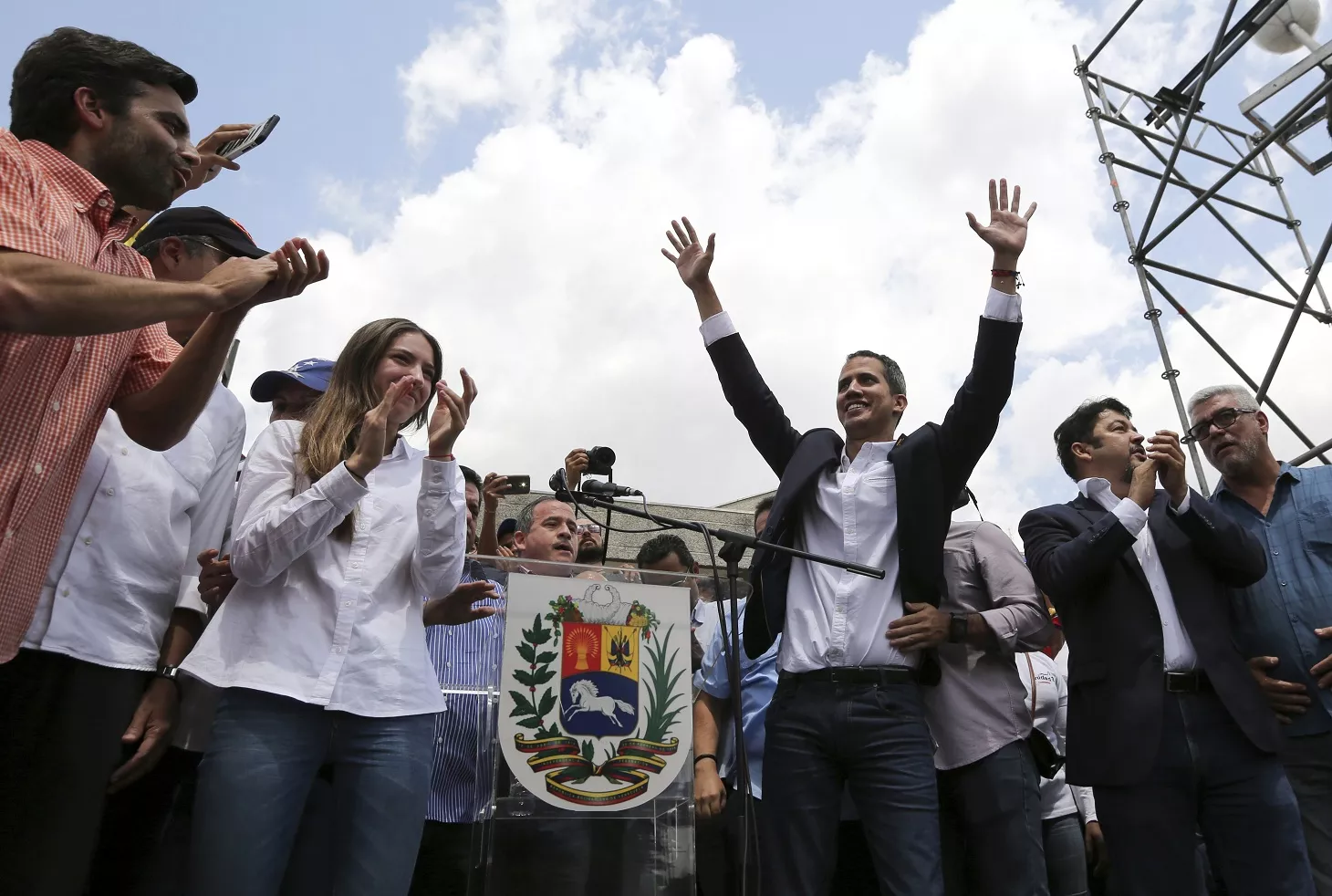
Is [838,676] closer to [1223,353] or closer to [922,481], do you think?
[922,481]

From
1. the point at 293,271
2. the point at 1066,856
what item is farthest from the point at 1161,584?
the point at 293,271

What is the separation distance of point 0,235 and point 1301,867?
3.66 meters

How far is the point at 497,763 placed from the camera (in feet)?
8.33

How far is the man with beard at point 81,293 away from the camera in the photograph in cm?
161

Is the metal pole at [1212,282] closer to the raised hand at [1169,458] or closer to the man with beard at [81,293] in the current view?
the raised hand at [1169,458]

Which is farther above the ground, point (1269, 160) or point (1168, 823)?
point (1269, 160)

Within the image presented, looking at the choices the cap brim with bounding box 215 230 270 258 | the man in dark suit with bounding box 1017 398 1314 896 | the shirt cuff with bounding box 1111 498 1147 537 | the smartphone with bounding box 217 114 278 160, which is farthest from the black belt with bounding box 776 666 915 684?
the smartphone with bounding box 217 114 278 160

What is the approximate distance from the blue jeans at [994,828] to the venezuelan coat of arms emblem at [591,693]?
97 cm

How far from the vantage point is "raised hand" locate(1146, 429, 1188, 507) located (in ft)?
10.6

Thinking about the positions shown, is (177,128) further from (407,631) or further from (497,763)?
(497,763)

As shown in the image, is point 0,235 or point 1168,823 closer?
point 0,235

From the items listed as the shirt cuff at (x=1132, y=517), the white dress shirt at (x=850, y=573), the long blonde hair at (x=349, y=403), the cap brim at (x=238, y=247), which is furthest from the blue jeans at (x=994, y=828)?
the cap brim at (x=238, y=247)

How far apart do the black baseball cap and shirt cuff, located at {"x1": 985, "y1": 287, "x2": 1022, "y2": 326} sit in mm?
2274

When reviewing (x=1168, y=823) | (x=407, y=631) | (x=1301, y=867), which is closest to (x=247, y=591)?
(x=407, y=631)
